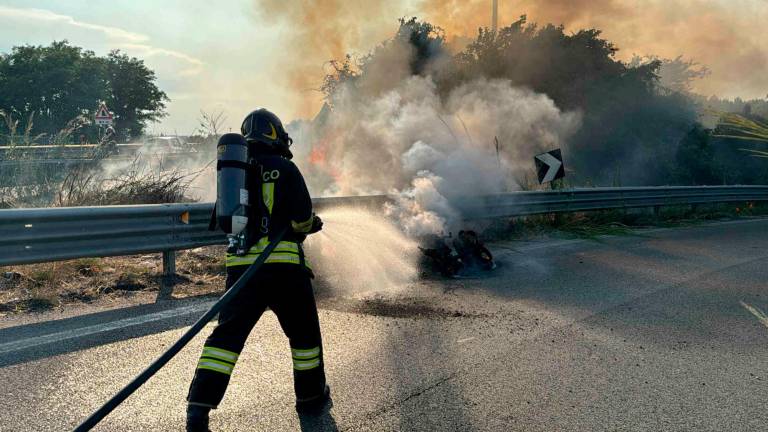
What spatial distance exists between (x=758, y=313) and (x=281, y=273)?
4930 millimetres

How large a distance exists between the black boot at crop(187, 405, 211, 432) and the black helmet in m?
1.48

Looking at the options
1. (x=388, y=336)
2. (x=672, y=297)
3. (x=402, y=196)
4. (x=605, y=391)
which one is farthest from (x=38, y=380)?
(x=672, y=297)

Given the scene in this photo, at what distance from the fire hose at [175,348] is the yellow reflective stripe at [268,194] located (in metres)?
0.17

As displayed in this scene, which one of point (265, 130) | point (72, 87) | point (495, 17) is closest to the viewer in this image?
point (265, 130)

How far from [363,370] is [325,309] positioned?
1.52 metres

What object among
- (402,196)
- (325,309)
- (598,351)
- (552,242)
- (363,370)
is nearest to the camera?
(363,370)

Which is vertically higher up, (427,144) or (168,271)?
(427,144)

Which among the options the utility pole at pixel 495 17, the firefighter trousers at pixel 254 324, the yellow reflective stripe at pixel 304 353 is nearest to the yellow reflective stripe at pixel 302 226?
the firefighter trousers at pixel 254 324

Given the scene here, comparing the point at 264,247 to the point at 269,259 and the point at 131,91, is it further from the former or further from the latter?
the point at 131,91

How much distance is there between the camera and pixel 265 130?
3.38 m

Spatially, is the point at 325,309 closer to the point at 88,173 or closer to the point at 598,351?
the point at 598,351

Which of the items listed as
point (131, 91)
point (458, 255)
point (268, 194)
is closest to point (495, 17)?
point (458, 255)

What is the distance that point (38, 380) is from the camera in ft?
11.6

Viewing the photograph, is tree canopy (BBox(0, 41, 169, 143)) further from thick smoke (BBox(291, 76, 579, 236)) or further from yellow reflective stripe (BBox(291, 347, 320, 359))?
yellow reflective stripe (BBox(291, 347, 320, 359))
